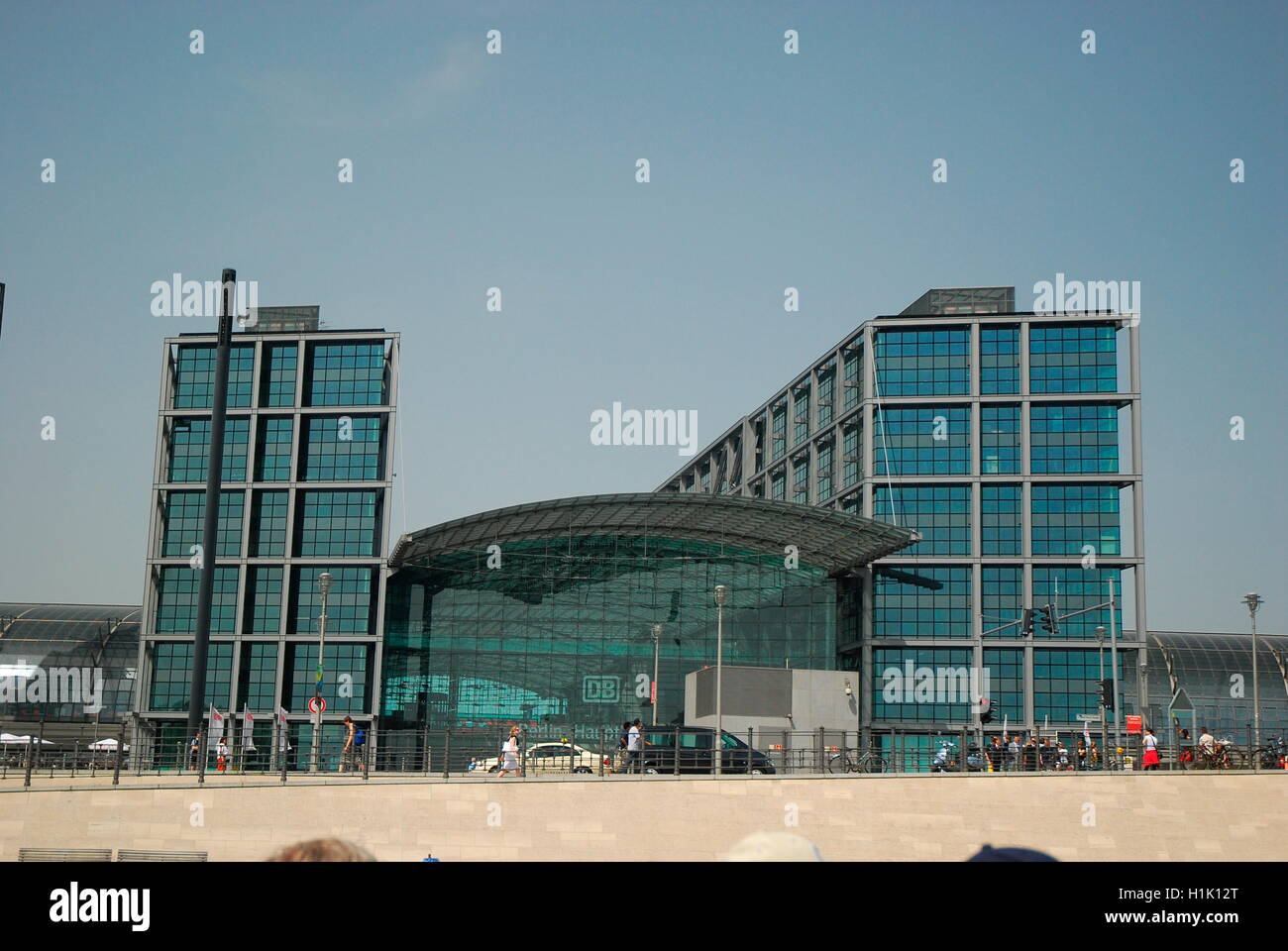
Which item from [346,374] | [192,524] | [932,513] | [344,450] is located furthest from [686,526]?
[192,524]

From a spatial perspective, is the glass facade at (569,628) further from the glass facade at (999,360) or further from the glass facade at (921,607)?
the glass facade at (999,360)

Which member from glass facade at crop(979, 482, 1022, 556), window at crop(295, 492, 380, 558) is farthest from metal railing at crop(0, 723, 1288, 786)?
glass facade at crop(979, 482, 1022, 556)

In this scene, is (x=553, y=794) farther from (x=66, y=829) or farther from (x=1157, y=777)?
(x=1157, y=777)

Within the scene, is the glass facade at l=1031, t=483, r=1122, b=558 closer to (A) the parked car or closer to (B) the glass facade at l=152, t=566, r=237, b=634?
(A) the parked car

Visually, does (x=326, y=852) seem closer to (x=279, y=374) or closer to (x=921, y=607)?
(x=921, y=607)

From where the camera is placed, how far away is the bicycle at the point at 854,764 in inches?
1373

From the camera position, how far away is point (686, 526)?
203 ft

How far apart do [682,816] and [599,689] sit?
1178 inches

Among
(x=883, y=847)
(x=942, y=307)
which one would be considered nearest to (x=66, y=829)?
(x=883, y=847)

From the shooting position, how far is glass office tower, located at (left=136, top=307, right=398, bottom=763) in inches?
2443

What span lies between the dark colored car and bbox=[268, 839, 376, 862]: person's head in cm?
2929

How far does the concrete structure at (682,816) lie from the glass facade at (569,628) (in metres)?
28.1

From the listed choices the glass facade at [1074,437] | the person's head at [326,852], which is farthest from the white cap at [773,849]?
the glass facade at [1074,437]
